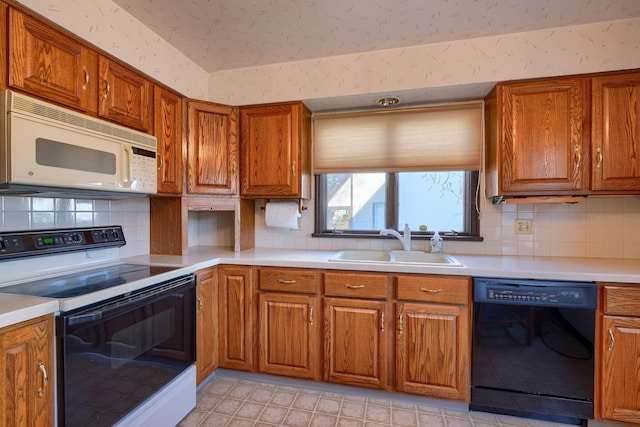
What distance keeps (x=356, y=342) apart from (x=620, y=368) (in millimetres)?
1354

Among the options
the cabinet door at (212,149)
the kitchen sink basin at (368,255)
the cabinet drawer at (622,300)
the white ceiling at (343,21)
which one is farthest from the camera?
the kitchen sink basin at (368,255)

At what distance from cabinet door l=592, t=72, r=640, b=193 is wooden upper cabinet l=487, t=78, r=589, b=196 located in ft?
0.19

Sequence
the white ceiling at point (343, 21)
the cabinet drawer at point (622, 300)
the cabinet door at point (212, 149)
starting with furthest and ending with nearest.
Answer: the cabinet door at point (212, 149)
the white ceiling at point (343, 21)
the cabinet drawer at point (622, 300)

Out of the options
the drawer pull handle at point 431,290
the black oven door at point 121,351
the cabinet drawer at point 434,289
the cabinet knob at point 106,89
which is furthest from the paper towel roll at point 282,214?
the cabinet knob at point 106,89

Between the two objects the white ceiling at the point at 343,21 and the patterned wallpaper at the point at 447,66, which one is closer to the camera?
the white ceiling at the point at 343,21

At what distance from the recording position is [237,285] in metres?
2.06

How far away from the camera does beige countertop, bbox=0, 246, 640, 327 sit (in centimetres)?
158

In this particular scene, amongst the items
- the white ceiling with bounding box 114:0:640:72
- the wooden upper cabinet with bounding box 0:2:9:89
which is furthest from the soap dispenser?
the wooden upper cabinet with bounding box 0:2:9:89

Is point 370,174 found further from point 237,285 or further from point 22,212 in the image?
point 22,212

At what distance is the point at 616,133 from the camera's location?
1.78m

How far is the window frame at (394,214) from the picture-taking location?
7.49 feet

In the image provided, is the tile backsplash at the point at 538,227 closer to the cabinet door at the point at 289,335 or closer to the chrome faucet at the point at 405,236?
the chrome faucet at the point at 405,236

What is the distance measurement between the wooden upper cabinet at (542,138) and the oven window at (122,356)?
212 centimetres

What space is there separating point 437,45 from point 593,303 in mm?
1745
